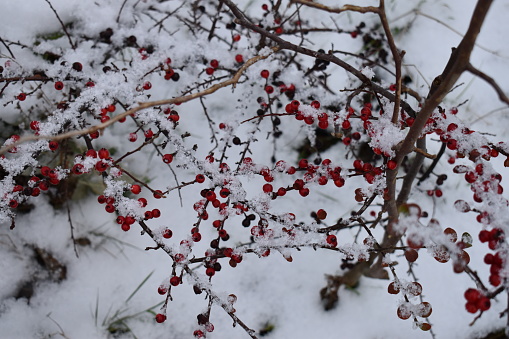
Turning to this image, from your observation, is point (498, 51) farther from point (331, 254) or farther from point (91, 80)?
point (91, 80)

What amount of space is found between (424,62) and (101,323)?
233cm

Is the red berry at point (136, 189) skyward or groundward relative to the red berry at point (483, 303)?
skyward

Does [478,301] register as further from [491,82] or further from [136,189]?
[136,189]

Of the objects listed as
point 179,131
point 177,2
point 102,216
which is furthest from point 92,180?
point 177,2

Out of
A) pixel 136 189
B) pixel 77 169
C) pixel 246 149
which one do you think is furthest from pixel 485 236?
pixel 77 169

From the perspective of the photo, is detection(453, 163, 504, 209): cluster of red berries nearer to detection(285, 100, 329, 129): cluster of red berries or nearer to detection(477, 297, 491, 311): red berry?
detection(477, 297, 491, 311): red berry

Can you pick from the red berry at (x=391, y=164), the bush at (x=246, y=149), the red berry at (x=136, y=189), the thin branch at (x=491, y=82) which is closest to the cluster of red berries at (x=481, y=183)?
the bush at (x=246, y=149)

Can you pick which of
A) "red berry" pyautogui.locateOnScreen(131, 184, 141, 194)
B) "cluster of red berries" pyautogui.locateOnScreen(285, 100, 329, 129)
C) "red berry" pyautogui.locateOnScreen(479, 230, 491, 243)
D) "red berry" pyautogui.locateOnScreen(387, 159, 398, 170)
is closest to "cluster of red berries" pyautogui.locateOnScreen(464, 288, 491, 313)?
"red berry" pyautogui.locateOnScreen(479, 230, 491, 243)

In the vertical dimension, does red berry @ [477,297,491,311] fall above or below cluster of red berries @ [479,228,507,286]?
below

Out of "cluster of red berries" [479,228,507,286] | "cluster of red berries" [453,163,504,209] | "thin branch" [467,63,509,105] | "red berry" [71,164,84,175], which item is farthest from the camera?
"red berry" [71,164,84,175]

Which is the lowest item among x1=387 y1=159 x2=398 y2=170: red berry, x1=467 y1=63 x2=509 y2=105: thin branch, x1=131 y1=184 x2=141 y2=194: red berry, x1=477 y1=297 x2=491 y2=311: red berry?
x1=477 y1=297 x2=491 y2=311: red berry

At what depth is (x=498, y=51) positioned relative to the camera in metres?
2.71

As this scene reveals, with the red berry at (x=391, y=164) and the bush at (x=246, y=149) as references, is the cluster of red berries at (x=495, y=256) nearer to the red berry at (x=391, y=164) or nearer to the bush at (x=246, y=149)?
the bush at (x=246, y=149)

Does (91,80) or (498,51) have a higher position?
(498,51)
